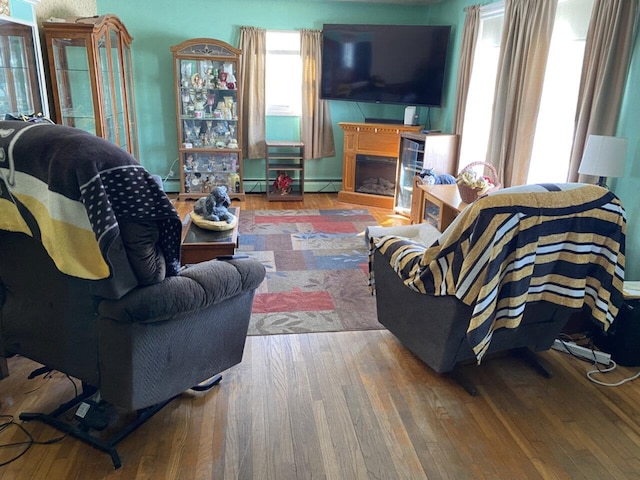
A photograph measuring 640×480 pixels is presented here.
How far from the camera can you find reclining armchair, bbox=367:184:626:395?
5.94 feet

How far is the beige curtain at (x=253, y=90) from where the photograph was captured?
550 centimetres

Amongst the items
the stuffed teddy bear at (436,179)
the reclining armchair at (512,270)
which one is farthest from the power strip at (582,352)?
the stuffed teddy bear at (436,179)

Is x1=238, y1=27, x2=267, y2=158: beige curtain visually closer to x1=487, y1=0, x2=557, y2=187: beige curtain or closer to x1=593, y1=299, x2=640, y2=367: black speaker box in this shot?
x1=487, y1=0, x2=557, y2=187: beige curtain

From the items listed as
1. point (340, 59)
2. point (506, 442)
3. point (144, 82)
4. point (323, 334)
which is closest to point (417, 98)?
point (340, 59)

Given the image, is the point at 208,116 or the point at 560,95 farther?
the point at 208,116

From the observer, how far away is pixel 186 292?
1.66 metres

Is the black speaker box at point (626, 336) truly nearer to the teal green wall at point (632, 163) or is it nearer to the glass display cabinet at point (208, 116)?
the teal green wall at point (632, 163)

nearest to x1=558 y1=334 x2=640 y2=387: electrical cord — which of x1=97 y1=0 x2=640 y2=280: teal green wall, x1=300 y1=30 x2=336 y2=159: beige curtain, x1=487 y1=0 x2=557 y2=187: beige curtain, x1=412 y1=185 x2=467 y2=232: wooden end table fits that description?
x1=412 y1=185 x2=467 y2=232: wooden end table

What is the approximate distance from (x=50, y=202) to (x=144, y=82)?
466 cm

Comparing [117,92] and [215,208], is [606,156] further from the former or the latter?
[117,92]

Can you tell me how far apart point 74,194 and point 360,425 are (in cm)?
144

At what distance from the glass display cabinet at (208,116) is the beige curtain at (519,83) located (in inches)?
114

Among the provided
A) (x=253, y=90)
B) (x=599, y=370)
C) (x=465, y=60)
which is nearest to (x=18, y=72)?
(x=253, y=90)

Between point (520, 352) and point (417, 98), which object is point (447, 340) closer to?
point (520, 352)
